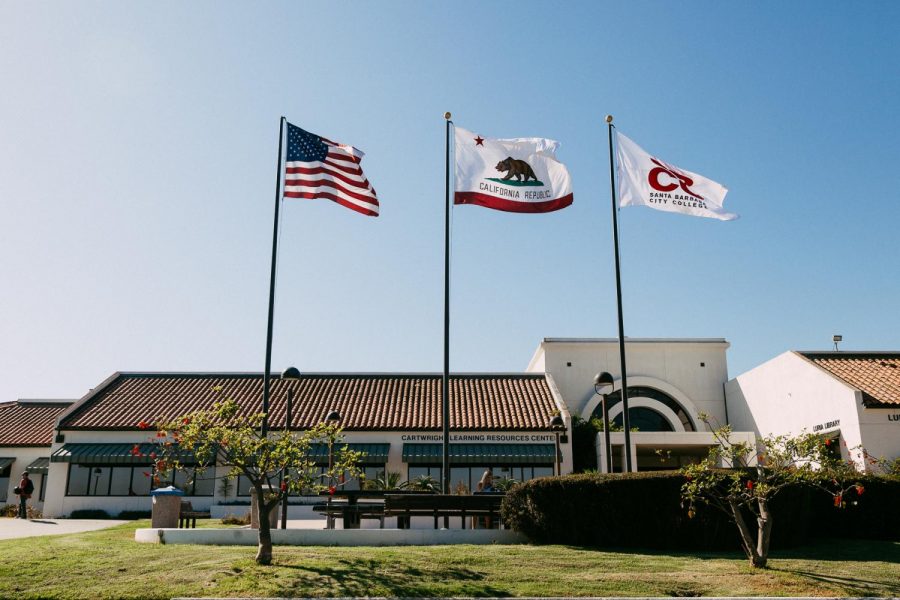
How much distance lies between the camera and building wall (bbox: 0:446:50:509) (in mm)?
32062

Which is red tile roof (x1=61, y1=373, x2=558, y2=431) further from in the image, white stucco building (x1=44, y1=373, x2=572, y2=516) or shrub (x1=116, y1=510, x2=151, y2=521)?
shrub (x1=116, y1=510, x2=151, y2=521)

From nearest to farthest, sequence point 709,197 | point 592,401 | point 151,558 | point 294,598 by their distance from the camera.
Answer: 1. point 294,598
2. point 151,558
3. point 709,197
4. point 592,401

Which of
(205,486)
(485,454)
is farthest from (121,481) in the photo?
(485,454)

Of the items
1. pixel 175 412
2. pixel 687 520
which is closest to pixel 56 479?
pixel 175 412

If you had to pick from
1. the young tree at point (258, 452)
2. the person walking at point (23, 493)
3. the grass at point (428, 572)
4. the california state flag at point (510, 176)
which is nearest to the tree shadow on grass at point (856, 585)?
the grass at point (428, 572)

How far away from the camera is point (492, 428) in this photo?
29.8 meters

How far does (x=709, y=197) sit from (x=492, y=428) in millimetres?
A: 13960

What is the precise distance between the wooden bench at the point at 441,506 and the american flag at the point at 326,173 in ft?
26.1

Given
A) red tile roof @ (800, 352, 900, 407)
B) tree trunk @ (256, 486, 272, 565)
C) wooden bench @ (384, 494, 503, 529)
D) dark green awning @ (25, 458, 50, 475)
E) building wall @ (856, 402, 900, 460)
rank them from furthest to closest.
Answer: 1. dark green awning @ (25, 458, 50, 475)
2. red tile roof @ (800, 352, 900, 407)
3. building wall @ (856, 402, 900, 460)
4. wooden bench @ (384, 494, 503, 529)
5. tree trunk @ (256, 486, 272, 565)

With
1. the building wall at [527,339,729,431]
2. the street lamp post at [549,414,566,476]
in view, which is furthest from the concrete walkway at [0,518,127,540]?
the building wall at [527,339,729,431]

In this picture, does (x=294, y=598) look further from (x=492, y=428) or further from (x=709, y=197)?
(x=492, y=428)

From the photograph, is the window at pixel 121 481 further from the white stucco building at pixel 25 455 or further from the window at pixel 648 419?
the window at pixel 648 419

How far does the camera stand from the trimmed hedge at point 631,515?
13.8m

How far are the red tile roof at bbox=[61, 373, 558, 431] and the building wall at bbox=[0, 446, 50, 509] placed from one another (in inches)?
134
